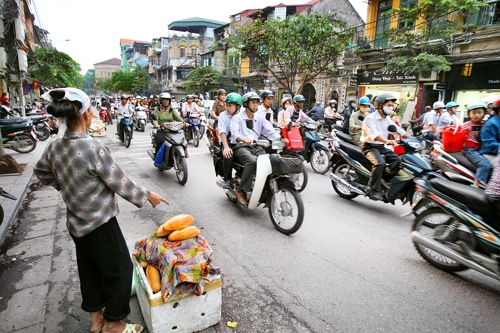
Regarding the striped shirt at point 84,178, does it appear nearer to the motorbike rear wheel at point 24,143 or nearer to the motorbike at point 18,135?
the motorbike at point 18,135

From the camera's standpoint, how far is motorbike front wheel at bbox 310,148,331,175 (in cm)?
741

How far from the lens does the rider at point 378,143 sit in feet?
15.9

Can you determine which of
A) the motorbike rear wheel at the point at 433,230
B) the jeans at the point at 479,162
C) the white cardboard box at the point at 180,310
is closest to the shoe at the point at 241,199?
the motorbike rear wheel at the point at 433,230

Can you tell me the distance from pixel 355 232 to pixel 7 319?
3594mm

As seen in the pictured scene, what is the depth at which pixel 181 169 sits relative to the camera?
6289 millimetres

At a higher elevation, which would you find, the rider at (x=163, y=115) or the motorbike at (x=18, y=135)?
the rider at (x=163, y=115)

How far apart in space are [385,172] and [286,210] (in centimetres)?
189

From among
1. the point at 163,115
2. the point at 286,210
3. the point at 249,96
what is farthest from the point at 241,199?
the point at 163,115

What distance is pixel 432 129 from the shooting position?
9.97m

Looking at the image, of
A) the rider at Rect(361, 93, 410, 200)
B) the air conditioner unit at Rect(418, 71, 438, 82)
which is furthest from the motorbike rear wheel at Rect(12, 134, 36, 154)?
the air conditioner unit at Rect(418, 71, 438, 82)

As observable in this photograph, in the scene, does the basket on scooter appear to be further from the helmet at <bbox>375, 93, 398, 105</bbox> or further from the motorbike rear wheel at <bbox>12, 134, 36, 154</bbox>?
the motorbike rear wheel at <bbox>12, 134, 36, 154</bbox>

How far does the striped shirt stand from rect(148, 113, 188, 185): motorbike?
4149 mm

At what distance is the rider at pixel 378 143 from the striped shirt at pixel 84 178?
387cm

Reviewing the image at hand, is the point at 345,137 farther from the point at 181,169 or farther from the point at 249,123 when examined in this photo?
the point at 181,169
